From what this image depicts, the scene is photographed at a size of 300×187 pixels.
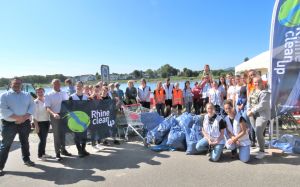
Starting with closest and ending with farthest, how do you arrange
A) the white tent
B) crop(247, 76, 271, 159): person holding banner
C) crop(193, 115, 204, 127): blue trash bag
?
crop(247, 76, 271, 159): person holding banner, crop(193, 115, 204, 127): blue trash bag, the white tent

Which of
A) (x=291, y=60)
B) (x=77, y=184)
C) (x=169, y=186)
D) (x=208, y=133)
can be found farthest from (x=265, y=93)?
(x=77, y=184)

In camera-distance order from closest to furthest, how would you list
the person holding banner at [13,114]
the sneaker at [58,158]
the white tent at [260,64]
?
the person holding banner at [13,114] < the sneaker at [58,158] < the white tent at [260,64]

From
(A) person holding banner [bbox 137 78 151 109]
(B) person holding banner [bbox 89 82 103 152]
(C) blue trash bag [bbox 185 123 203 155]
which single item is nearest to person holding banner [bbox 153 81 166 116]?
(A) person holding banner [bbox 137 78 151 109]

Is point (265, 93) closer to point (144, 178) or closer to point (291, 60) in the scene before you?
point (291, 60)

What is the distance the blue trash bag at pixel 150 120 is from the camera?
8.71 m

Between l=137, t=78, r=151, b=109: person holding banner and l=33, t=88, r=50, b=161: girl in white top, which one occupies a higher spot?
l=137, t=78, r=151, b=109: person holding banner

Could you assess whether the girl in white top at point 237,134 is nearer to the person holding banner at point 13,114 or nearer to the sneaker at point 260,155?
the sneaker at point 260,155

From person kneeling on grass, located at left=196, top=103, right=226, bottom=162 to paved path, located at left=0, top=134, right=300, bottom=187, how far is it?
0.20 metres

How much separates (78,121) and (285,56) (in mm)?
5373

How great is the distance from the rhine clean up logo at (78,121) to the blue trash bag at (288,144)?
4711 millimetres

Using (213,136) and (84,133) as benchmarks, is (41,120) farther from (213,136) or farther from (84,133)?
(213,136)

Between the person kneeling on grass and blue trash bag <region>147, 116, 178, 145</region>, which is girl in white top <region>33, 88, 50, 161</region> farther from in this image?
the person kneeling on grass

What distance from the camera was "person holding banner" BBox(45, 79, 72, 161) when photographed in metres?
7.07

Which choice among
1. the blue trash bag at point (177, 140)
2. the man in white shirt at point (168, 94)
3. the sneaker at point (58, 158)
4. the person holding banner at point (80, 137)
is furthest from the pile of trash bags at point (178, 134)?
the man in white shirt at point (168, 94)
